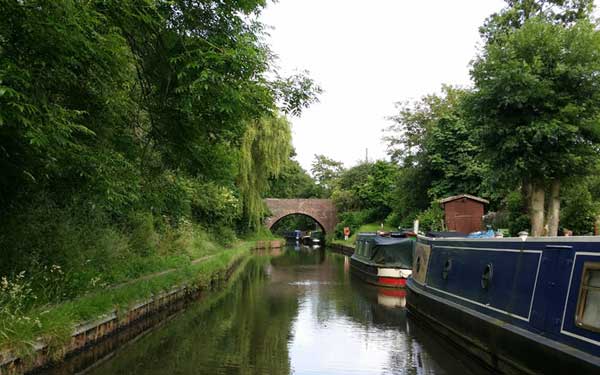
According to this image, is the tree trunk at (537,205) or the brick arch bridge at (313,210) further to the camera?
the brick arch bridge at (313,210)

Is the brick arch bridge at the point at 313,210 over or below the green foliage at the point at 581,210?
over

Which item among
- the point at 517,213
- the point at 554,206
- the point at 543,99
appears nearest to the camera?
the point at 543,99

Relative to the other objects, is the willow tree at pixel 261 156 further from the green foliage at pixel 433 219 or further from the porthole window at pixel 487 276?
the porthole window at pixel 487 276

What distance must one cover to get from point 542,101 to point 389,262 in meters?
6.58

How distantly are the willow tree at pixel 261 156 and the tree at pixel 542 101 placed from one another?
12700 mm

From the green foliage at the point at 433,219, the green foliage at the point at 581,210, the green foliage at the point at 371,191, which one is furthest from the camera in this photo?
the green foliage at the point at 371,191

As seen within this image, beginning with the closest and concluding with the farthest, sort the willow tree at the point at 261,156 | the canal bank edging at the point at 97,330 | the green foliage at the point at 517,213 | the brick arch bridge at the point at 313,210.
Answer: the canal bank edging at the point at 97,330
the green foliage at the point at 517,213
the willow tree at the point at 261,156
the brick arch bridge at the point at 313,210

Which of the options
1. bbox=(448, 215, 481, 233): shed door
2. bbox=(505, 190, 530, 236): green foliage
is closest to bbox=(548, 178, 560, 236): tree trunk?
bbox=(505, 190, 530, 236): green foliage

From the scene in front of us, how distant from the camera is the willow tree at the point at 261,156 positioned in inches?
933

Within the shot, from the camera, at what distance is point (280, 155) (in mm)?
24578

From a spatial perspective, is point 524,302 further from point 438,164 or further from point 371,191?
point 371,191

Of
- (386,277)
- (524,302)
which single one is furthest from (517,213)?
(524,302)

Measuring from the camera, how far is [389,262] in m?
15.6

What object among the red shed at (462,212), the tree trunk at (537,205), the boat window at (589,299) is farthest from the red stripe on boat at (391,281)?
the boat window at (589,299)
